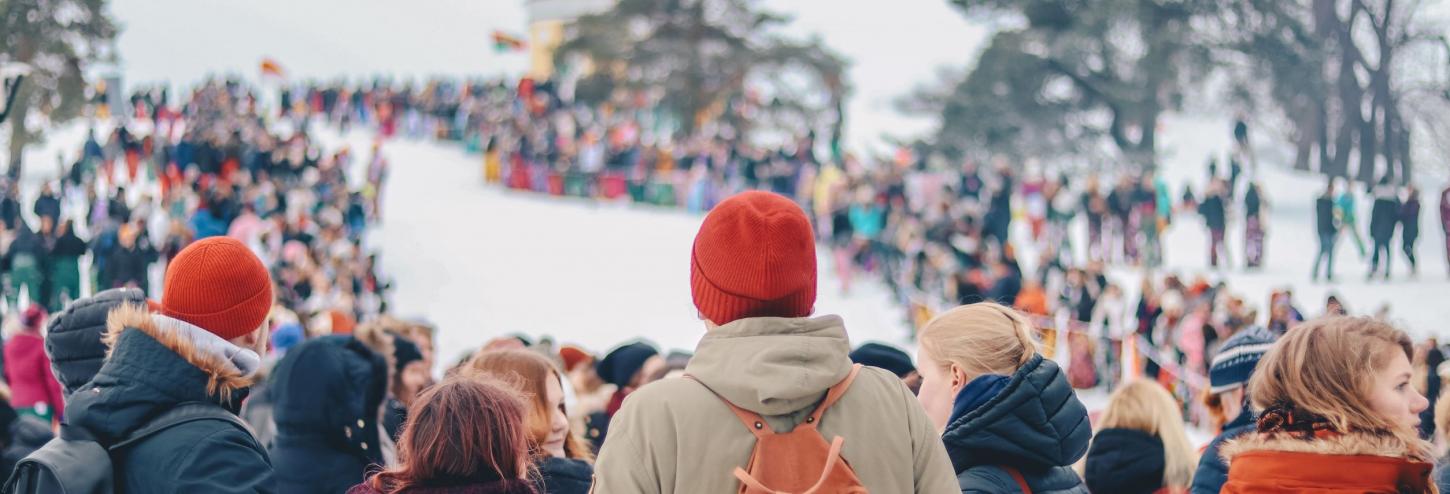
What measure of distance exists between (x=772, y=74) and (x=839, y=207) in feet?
51.5

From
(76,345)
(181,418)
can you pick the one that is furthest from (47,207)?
(181,418)

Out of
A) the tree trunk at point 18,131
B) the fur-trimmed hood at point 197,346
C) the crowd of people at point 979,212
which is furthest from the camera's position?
the tree trunk at point 18,131

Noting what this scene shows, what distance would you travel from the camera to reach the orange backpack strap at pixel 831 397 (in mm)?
2141

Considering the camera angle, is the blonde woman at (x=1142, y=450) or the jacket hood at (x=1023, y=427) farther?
the blonde woman at (x=1142, y=450)

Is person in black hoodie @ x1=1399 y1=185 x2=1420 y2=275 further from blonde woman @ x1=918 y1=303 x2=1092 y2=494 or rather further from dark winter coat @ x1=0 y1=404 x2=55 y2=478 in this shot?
dark winter coat @ x1=0 y1=404 x2=55 y2=478

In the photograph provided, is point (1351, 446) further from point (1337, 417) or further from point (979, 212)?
point (979, 212)

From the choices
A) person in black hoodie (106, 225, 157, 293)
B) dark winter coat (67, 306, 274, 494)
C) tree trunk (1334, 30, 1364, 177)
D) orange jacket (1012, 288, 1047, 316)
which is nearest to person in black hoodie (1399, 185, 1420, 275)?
tree trunk (1334, 30, 1364, 177)

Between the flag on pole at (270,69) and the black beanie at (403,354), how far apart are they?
32946mm

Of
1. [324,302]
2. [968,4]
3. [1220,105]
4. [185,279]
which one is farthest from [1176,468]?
[968,4]

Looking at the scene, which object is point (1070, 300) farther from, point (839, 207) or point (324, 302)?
point (324, 302)

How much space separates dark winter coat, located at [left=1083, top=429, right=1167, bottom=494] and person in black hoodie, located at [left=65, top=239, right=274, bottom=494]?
2377 millimetres

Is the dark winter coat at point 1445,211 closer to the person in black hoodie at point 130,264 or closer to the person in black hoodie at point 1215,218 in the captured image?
the person in black hoodie at point 1215,218

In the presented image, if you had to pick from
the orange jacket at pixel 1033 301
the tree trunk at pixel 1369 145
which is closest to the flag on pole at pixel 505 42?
the tree trunk at pixel 1369 145

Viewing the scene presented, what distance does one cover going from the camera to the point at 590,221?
26438 mm
